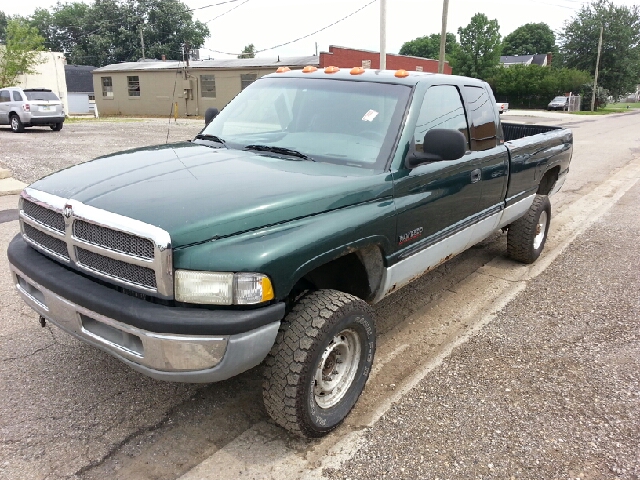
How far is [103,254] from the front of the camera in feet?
8.16

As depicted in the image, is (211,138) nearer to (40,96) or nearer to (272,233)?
(272,233)

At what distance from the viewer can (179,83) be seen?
32.2m

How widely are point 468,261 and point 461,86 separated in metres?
2.15

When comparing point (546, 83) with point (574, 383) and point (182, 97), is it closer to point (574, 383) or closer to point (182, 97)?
point (182, 97)

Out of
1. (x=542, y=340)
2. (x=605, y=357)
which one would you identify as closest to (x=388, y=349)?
(x=542, y=340)

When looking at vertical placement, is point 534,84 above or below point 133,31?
below

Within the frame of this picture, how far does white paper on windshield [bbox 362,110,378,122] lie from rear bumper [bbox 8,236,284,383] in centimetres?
159

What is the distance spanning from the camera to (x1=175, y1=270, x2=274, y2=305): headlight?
233cm

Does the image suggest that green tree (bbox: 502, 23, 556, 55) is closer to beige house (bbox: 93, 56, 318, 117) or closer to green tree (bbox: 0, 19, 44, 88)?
beige house (bbox: 93, 56, 318, 117)

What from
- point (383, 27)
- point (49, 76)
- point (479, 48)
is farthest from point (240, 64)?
point (479, 48)

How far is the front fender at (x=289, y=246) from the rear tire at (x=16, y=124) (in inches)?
803

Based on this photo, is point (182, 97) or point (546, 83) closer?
point (182, 97)

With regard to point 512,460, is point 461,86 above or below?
above

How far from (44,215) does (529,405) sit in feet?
9.64
